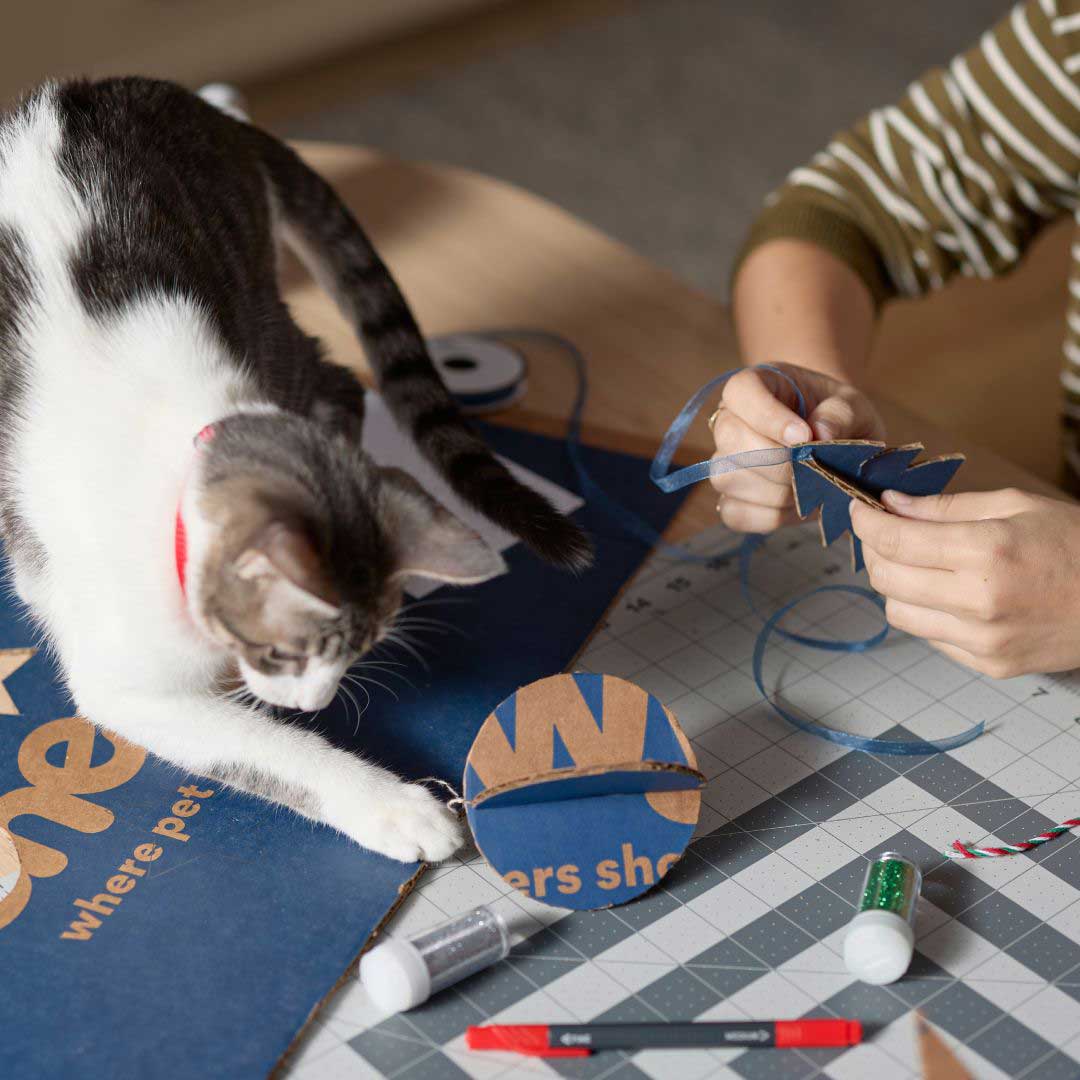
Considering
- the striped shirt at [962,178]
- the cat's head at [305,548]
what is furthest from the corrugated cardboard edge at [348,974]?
the striped shirt at [962,178]

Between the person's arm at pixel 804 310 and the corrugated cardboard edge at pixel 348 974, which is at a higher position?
the person's arm at pixel 804 310

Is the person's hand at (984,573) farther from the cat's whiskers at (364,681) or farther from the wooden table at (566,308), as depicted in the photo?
the cat's whiskers at (364,681)

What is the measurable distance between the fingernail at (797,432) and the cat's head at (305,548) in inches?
10.2

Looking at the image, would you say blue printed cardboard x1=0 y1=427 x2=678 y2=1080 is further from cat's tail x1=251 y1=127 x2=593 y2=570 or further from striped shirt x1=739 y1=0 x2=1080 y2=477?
striped shirt x1=739 y1=0 x2=1080 y2=477

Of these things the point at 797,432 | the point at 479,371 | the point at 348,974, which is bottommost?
the point at 348,974

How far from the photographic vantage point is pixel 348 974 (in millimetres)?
844

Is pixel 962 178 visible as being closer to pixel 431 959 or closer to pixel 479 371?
pixel 479 371

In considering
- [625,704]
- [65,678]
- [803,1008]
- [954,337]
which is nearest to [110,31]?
[954,337]

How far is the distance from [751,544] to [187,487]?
55 centimetres

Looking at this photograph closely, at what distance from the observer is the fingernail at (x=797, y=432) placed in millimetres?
1011

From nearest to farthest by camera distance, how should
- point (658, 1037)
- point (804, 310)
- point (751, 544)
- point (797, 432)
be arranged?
point (658, 1037)
point (797, 432)
point (751, 544)
point (804, 310)

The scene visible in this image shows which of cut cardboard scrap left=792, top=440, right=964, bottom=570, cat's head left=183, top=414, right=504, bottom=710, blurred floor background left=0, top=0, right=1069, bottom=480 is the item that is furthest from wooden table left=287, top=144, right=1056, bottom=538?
blurred floor background left=0, top=0, right=1069, bottom=480

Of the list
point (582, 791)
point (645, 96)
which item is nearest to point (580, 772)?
point (582, 791)

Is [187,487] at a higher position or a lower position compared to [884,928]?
higher
